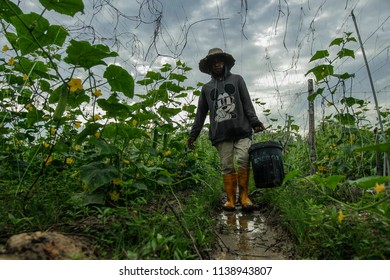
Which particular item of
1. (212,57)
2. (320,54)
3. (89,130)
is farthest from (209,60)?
(89,130)

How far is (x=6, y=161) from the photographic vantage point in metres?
2.55

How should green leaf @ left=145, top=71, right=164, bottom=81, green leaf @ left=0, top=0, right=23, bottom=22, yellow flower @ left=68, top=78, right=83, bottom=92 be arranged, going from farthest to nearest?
green leaf @ left=145, top=71, right=164, bottom=81, yellow flower @ left=68, top=78, right=83, bottom=92, green leaf @ left=0, top=0, right=23, bottom=22

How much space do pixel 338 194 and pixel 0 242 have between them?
8.48 ft

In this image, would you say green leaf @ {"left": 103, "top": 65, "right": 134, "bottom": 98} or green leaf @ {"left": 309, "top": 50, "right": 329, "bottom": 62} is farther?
green leaf @ {"left": 309, "top": 50, "right": 329, "bottom": 62}

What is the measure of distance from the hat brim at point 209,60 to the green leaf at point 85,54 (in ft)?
6.75

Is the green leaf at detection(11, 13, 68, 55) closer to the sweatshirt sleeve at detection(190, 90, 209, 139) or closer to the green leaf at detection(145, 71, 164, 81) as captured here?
the green leaf at detection(145, 71, 164, 81)

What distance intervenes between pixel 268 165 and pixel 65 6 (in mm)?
2283

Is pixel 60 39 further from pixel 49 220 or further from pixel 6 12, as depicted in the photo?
pixel 49 220

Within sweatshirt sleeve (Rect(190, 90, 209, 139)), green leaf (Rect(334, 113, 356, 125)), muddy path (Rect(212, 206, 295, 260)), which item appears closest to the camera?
muddy path (Rect(212, 206, 295, 260))

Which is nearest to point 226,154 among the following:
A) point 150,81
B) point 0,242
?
point 150,81

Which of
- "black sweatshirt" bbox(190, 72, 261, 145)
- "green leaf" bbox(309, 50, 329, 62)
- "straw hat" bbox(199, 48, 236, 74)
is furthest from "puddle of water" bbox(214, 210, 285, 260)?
"straw hat" bbox(199, 48, 236, 74)

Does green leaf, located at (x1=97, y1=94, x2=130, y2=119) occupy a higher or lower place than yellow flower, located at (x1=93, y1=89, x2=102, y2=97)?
lower

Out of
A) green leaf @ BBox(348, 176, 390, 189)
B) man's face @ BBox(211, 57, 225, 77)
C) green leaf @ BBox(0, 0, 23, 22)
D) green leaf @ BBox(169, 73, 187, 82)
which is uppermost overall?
man's face @ BBox(211, 57, 225, 77)

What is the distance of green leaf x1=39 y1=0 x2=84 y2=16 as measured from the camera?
1677 mm
